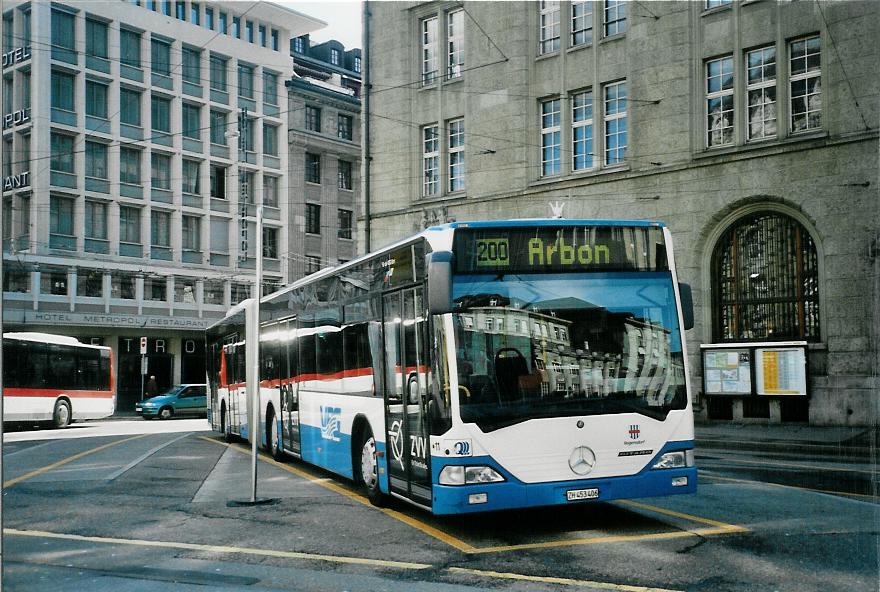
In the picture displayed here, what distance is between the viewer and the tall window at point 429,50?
3350cm

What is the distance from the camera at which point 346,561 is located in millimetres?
8289

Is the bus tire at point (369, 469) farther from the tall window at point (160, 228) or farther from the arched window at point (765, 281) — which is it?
the tall window at point (160, 228)

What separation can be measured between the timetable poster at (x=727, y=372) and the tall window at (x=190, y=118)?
2818 centimetres

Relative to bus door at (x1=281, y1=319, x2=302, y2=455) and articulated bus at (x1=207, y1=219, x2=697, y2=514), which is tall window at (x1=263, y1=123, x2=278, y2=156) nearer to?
bus door at (x1=281, y1=319, x2=302, y2=455)

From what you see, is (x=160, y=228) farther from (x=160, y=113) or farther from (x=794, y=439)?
(x=794, y=439)

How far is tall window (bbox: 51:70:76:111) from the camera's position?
4119cm

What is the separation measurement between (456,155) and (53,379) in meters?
14.7

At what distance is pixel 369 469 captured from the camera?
38.4 ft

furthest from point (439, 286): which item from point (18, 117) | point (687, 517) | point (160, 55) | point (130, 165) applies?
point (130, 165)

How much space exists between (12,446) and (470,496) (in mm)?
17648

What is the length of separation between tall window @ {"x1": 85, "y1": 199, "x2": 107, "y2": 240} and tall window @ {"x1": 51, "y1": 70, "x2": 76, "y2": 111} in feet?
15.7

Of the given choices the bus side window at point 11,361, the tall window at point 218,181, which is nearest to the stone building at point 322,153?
the tall window at point 218,181

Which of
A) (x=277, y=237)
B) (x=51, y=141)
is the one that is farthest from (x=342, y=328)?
(x=277, y=237)


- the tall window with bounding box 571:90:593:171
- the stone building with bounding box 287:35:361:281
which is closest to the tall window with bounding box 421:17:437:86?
the tall window with bounding box 571:90:593:171
